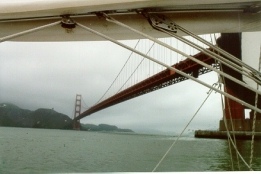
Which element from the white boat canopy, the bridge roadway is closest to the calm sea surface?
the bridge roadway

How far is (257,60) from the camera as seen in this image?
206cm

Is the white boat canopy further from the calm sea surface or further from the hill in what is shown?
the hill

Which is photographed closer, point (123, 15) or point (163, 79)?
point (123, 15)

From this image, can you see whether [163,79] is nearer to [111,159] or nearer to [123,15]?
[111,159]

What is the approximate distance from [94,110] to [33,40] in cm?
2540

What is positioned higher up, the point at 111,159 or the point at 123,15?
the point at 123,15

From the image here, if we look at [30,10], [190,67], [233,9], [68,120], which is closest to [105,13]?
[30,10]

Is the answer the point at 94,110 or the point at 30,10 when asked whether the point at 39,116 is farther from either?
the point at 30,10

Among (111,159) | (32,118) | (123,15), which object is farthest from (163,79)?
(32,118)

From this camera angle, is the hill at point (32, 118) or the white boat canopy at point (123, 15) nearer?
the white boat canopy at point (123, 15)

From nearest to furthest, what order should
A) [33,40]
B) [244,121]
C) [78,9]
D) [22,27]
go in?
[78,9]
[22,27]
[33,40]
[244,121]

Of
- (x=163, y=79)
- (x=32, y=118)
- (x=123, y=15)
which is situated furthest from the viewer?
(x=32, y=118)

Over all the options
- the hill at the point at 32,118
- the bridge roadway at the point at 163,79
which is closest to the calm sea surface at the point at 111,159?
the bridge roadway at the point at 163,79

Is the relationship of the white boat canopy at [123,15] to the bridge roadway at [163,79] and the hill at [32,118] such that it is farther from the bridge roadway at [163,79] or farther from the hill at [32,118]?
the hill at [32,118]
